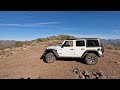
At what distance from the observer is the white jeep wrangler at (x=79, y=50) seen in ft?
43.3

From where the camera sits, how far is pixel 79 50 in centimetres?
1367

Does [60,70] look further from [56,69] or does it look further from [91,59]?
[91,59]

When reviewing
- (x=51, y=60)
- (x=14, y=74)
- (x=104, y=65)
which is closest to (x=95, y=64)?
(x=104, y=65)

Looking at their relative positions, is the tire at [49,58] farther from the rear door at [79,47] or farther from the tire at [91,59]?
the tire at [91,59]

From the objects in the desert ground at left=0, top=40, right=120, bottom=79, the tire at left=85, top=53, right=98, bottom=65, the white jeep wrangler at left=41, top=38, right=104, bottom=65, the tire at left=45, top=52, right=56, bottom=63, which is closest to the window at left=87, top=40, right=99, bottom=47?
the white jeep wrangler at left=41, top=38, right=104, bottom=65

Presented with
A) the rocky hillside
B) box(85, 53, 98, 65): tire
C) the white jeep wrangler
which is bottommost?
the rocky hillside

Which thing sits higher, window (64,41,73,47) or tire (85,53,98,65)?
window (64,41,73,47)

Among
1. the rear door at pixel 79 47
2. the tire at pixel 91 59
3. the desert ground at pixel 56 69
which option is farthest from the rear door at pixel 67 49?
the tire at pixel 91 59

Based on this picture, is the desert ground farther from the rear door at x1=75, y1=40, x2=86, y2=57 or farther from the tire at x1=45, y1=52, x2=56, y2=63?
the rear door at x1=75, y1=40, x2=86, y2=57

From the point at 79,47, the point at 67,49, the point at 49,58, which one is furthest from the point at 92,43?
→ the point at 49,58

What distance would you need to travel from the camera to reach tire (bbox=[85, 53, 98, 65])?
1299 cm

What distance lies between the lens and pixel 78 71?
1155 centimetres
